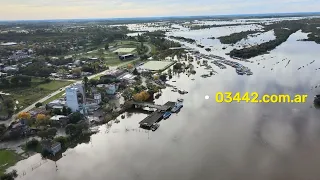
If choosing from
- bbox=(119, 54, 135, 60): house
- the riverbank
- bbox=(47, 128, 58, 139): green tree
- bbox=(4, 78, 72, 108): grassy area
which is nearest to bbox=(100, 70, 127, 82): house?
bbox=(4, 78, 72, 108): grassy area

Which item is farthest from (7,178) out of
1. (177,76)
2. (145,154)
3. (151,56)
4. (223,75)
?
(151,56)

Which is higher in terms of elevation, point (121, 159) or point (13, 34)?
point (13, 34)

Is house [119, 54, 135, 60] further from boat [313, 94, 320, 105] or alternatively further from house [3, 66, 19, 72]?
boat [313, 94, 320, 105]

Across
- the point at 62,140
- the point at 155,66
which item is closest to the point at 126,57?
the point at 155,66

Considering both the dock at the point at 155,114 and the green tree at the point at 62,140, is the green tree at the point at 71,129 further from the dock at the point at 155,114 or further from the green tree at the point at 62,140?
the dock at the point at 155,114

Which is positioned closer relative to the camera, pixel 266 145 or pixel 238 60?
pixel 266 145

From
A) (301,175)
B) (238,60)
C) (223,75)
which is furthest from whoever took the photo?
(238,60)

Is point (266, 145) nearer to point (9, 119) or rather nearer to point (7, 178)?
point (7, 178)
